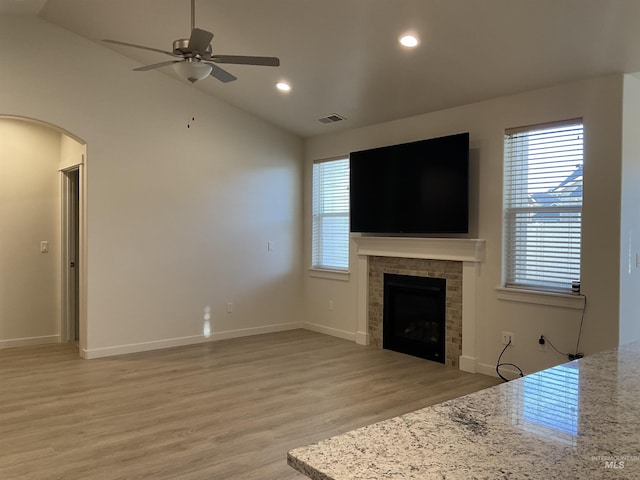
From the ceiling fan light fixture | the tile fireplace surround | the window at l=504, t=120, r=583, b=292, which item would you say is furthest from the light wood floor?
the ceiling fan light fixture

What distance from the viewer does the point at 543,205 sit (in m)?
4.41

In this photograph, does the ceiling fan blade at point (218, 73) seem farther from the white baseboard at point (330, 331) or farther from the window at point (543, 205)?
the white baseboard at point (330, 331)

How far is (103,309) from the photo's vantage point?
17.6 feet

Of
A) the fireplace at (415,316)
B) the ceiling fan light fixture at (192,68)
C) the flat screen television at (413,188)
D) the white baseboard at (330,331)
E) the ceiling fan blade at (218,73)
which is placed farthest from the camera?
the white baseboard at (330,331)

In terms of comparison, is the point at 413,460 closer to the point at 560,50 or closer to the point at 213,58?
the point at 213,58

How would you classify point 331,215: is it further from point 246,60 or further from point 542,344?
point 246,60

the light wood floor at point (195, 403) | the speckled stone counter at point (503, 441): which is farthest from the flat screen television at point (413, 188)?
the speckled stone counter at point (503, 441)

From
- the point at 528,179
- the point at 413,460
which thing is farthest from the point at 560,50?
the point at 413,460

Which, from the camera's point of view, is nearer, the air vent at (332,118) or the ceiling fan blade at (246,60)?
the ceiling fan blade at (246,60)

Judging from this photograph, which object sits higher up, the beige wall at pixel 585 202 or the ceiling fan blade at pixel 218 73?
the ceiling fan blade at pixel 218 73

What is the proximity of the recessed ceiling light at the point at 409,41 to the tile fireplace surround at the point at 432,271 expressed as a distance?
1.90 meters

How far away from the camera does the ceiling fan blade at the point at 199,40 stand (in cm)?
295

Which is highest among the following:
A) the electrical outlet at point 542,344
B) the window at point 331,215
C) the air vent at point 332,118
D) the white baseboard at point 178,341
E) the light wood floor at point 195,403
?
the air vent at point 332,118

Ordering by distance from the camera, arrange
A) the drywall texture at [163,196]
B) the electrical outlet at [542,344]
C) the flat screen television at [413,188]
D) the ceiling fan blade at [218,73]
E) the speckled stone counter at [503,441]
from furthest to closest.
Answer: the drywall texture at [163,196]
the flat screen television at [413,188]
the electrical outlet at [542,344]
the ceiling fan blade at [218,73]
the speckled stone counter at [503,441]
